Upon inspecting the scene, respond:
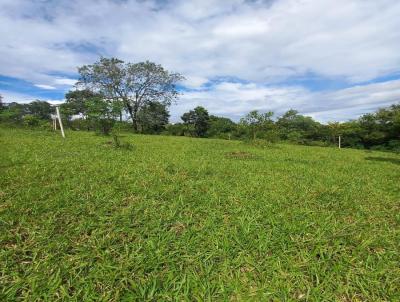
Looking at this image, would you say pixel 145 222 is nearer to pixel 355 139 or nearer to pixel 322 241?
pixel 322 241

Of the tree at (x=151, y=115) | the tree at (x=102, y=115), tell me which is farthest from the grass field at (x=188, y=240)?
the tree at (x=151, y=115)

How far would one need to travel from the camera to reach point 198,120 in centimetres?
3825

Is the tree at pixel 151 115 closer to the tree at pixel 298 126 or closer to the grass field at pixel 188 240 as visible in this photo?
the tree at pixel 298 126

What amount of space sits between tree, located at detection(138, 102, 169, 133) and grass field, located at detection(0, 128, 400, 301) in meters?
25.7

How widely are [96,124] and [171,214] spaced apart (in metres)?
12.0

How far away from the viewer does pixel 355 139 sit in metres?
31.0

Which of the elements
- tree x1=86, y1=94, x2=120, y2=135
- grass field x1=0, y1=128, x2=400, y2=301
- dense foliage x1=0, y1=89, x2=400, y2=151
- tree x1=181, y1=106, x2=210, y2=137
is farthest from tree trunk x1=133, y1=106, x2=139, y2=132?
grass field x1=0, y1=128, x2=400, y2=301

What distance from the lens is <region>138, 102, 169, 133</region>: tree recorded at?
1164 inches

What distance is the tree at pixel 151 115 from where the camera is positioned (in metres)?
29.6

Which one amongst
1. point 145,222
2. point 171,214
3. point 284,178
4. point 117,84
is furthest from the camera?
point 117,84

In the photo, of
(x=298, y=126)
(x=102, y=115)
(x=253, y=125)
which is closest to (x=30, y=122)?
(x=102, y=115)

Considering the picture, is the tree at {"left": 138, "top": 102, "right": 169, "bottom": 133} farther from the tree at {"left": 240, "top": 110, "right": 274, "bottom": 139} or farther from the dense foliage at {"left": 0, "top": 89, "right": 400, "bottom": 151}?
the tree at {"left": 240, "top": 110, "right": 274, "bottom": 139}

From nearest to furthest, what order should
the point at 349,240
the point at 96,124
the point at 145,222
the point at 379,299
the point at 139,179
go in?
1. the point at 379,299
2. the point at 349,240
3. the point at 145,222
4. the point at 139,179
5. the point at 96,124

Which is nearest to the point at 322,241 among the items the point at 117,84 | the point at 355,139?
the point at 117,84
